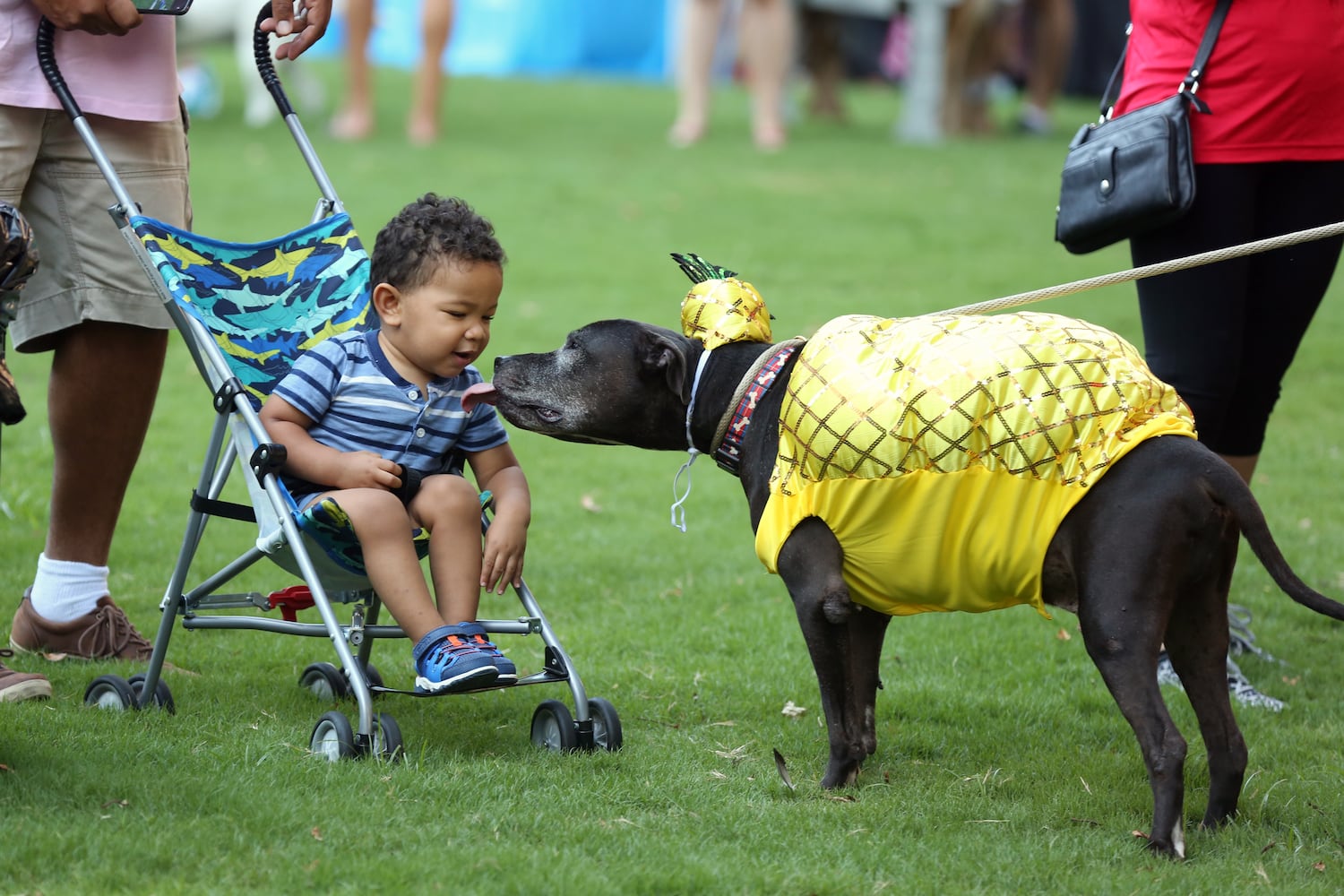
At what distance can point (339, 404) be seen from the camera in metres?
3.89

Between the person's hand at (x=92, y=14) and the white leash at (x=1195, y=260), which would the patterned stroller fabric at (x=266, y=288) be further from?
the white leash at (x=1195, y=260)

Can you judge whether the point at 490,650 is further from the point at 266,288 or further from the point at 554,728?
the point at 266,288

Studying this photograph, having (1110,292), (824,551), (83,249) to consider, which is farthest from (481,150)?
(824,551)

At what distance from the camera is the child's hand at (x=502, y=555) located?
147 inches

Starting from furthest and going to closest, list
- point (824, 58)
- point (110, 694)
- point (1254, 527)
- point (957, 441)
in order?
point (824, 58)
point (110, 694)
point (957, 441)
point (1254, 527)

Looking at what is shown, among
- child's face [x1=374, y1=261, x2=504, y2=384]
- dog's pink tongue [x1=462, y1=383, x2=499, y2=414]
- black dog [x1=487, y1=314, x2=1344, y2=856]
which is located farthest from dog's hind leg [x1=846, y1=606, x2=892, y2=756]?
child's face [x1=374, y1=261, x2=504, y2=384]

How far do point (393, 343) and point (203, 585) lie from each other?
0.80 m

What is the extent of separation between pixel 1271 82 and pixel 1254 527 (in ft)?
4.92

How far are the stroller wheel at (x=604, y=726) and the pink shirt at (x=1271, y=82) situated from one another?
2178 mm

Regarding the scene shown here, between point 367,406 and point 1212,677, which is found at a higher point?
point 367,406

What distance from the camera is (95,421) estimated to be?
4340 mm

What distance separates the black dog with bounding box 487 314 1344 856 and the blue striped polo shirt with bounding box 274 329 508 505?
205 millimetres

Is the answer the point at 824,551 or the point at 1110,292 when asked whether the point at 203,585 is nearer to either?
the point at 824,551

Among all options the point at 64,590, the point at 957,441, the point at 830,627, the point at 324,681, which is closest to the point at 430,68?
the point at 64,590
